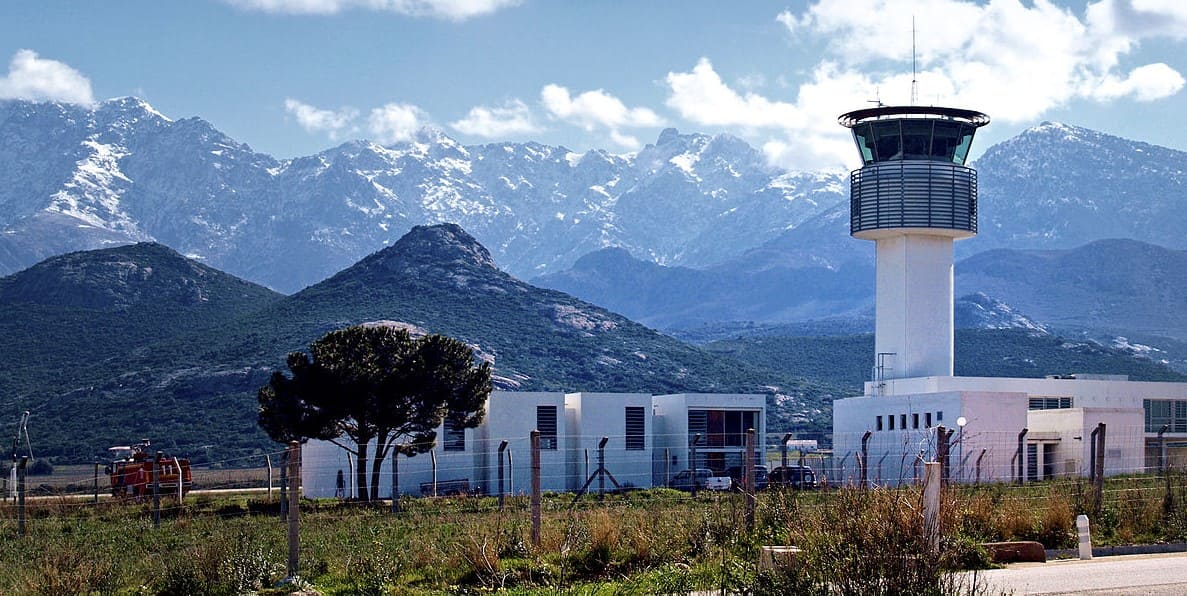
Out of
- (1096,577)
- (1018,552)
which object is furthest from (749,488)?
(1096,577)

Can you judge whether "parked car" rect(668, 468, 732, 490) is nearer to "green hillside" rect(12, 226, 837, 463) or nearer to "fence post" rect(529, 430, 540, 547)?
"fence post" rect(529, 430, 540, 547)

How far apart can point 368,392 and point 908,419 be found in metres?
23.1

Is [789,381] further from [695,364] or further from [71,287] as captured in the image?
[71,287]

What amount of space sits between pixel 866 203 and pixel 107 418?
2432 inches

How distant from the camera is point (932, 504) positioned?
13992 millimetres

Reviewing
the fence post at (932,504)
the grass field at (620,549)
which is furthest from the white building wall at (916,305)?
the fence post at (932,504)

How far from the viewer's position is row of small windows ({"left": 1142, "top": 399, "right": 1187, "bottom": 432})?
66250mm

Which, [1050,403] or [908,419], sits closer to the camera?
[908,419]

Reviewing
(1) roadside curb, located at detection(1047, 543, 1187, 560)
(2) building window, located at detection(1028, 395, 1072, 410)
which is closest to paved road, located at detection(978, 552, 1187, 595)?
(1) roadside curb, located at detection(1047, 543, 1187, 560)

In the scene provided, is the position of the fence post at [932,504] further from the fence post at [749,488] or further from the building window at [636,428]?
the building window at [636,428]

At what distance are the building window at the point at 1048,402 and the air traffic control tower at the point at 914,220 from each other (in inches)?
186

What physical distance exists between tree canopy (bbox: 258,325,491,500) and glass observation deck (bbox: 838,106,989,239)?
2079 cm

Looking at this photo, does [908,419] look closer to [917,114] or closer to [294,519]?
[917,114]

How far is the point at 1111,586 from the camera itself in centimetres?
1569
